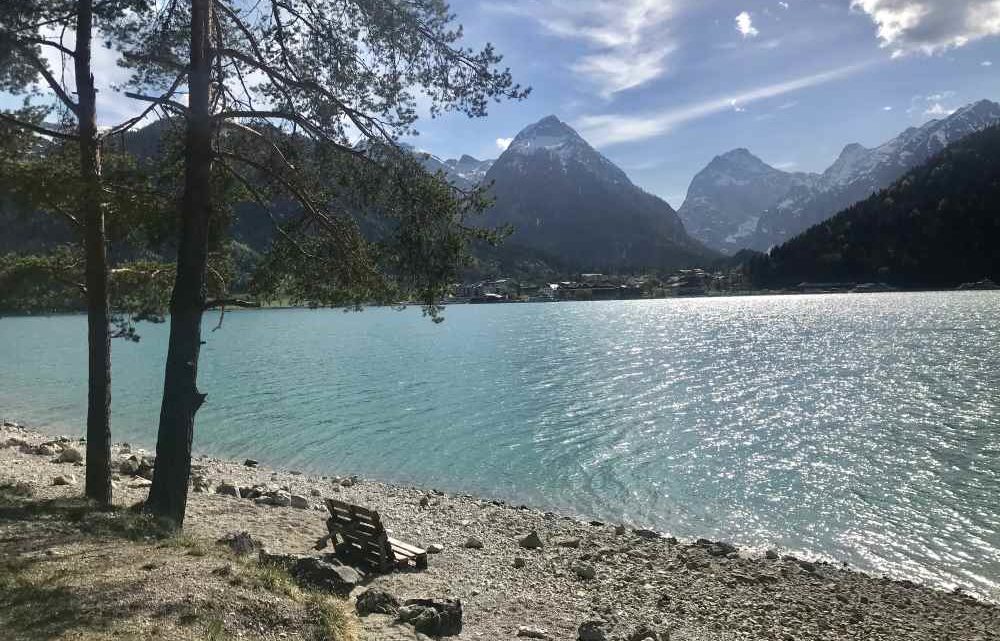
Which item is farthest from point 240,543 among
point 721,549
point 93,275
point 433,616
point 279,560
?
point 721,549

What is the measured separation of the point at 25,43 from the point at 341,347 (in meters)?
77.9

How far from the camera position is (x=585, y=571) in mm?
14125

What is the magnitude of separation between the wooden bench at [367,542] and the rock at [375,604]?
2249 millimetres

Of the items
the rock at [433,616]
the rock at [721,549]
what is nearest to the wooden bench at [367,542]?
the rock at [433,616]

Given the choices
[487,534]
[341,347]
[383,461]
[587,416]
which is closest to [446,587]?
[487,534]

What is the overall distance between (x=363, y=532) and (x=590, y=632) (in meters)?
5.19

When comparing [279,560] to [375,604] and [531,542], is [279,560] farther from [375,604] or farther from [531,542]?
[531,542]

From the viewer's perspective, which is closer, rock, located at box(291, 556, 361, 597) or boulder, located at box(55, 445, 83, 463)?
rock, located at box(291, 556, 361, 597)

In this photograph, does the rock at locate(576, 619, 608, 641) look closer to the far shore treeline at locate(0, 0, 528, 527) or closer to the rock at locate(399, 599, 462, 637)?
the rock at locate(399, 599, 462, 637)

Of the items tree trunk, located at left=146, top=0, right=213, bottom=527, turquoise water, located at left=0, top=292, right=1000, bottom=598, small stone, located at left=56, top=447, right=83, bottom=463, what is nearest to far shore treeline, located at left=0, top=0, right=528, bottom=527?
tree trunk, located at left=146, top=0, right=213, bottom=527

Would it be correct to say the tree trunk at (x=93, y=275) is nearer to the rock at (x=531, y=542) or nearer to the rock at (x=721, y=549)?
the rock at (x=531, y=542)

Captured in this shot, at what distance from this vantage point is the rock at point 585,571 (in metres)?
14.0

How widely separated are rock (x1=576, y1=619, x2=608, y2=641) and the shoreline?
26 centimetres

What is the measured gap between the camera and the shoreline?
39.1 ft
